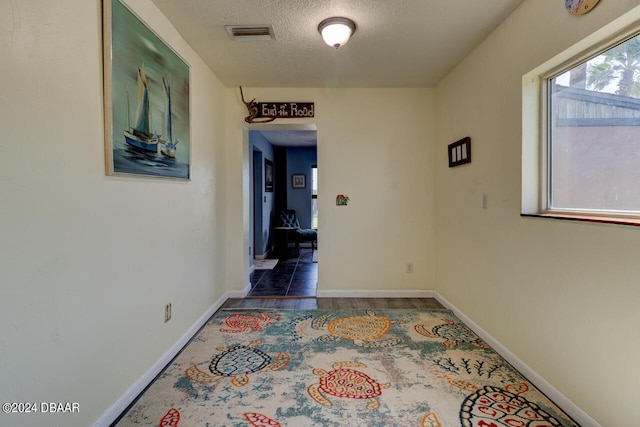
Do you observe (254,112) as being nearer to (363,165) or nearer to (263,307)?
(363,165)

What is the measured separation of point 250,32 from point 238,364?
2.42m

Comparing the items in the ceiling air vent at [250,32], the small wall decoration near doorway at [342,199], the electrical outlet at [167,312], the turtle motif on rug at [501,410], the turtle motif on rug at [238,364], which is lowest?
the turtle motif on rug at [501,410]

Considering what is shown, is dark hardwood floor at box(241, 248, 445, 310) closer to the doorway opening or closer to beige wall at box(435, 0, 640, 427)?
the doorway opening

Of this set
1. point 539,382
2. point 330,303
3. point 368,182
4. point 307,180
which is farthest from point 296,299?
point 307,180

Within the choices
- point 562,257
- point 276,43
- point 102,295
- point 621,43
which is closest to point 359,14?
point 276,43

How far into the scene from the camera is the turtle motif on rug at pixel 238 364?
1.95 meters

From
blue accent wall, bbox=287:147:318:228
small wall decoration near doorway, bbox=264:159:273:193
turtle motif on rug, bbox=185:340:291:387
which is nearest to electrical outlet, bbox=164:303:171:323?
turtle motif on rug, bbox=185:340:291:387

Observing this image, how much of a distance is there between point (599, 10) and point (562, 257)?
1.22m

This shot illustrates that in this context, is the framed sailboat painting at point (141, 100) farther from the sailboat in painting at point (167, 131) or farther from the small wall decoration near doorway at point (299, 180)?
the small wall decoration near doorway at point (299, 180)

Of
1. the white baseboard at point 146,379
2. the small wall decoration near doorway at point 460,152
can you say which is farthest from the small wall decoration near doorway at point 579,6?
the white baseboard at point 146,379

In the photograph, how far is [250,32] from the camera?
2.31 metres

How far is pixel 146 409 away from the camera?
166 centimetres

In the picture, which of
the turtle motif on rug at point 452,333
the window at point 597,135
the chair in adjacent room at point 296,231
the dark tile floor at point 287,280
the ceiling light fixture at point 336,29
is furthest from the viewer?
the chair in adjacent room at point 296,231

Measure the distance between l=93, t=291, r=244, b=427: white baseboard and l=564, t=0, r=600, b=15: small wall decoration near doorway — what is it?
312 cm
